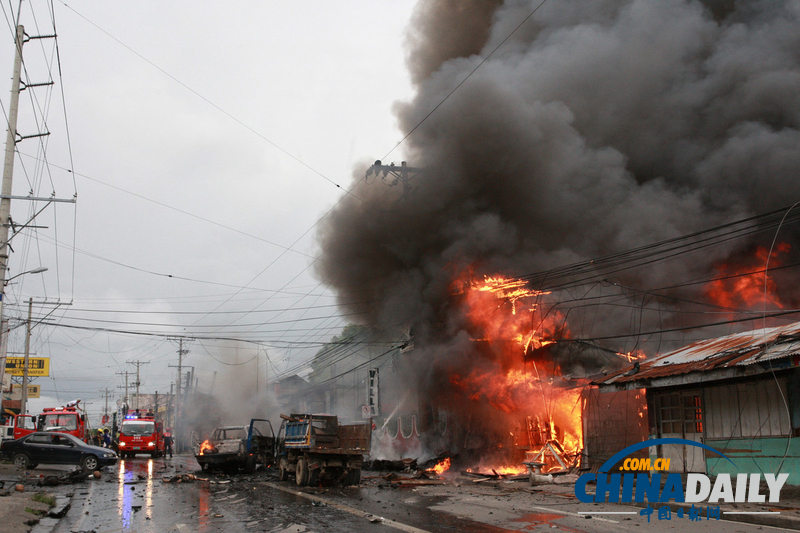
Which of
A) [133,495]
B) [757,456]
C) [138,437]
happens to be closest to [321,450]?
[133,495]

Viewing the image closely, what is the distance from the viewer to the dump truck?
51.8ft

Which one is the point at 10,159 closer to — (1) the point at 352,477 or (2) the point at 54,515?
(2) the point at 54,515

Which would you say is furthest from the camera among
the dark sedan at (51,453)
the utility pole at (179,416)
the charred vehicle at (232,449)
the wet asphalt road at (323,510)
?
the utility pole at (179,416)

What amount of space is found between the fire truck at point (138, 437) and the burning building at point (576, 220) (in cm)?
1386

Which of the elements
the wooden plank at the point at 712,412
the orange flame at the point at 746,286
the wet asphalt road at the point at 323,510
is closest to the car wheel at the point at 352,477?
the wet asphalt road at the point at 323,510

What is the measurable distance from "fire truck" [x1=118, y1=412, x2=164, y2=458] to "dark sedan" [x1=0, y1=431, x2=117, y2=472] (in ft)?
33.2

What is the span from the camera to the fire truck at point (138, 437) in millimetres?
28812

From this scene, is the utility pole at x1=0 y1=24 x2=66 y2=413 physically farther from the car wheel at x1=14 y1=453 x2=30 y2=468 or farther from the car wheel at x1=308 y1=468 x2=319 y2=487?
the car wheel at x1=308 y1=468 x2=319 y2=487

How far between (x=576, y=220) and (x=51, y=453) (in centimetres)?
2027

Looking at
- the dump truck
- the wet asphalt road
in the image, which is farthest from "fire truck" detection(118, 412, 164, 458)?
the dump truck

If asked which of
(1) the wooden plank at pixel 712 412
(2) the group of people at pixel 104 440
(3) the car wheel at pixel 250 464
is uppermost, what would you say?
(1) the wooden plank at pixel 712 412

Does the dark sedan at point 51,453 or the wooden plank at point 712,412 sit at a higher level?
the wooden plank at point 712,412

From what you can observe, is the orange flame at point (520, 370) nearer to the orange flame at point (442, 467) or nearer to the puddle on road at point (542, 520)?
the orange flame at point (442, 467)

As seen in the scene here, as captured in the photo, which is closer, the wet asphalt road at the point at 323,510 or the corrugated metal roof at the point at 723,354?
the wet asphalt road at the point at 323,510
